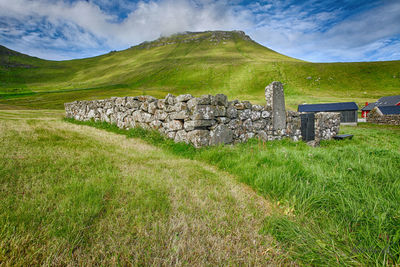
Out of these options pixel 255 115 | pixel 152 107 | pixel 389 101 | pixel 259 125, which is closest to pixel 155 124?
pixel 152 107

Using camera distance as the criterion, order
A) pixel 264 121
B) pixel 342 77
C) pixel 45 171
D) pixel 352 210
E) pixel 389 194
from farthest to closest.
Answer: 1. pixel 342 77
2. pixel 264 121
3. pixel 45 171
4. pixel 389 194
5. pixel 352 210

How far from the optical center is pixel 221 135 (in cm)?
670

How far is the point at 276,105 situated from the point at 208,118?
4.30 meters

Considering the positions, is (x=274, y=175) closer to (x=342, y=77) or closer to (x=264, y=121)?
(x=264, y=121)

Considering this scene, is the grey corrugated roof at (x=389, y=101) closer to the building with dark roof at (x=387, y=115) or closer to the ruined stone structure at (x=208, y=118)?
the building with dark roof at (x=387, y=115)

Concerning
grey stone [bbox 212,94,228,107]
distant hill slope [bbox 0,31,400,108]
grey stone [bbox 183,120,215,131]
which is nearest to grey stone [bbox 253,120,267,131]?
grey stone [bbox 212,94,228,107]

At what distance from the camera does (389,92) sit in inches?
2084

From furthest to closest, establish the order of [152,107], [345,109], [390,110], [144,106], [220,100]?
[345,109] → [390,110] → [144,106] → [152,107] → [220,100]

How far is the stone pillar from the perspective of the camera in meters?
8.62

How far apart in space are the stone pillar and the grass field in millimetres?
4779

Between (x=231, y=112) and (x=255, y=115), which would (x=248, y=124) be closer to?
(x=255, y=115)

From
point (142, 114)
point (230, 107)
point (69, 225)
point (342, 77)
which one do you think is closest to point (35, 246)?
point (69, 225)

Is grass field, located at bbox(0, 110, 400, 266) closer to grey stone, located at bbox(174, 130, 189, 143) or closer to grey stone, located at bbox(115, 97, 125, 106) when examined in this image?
grey stone, located at bbox(174, 130, 189, 143)

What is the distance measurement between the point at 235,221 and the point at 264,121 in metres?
6.77
